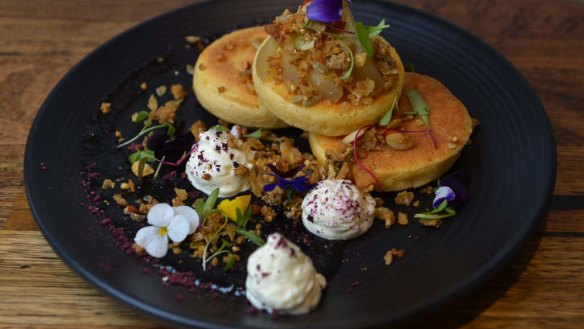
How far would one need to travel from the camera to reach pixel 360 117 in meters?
3.03

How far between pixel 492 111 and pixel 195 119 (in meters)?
1.45

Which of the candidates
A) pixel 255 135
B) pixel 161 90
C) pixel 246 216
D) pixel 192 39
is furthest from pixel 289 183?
pixel 192 39

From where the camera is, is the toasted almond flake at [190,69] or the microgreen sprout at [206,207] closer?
the microgreen sprout at [206,207]

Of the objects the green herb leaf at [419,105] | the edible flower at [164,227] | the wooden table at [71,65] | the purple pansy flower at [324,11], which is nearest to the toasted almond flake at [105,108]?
the wooden table at [71,65]

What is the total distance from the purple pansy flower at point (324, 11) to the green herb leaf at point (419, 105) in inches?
21.7

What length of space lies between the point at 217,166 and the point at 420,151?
0.87 metres

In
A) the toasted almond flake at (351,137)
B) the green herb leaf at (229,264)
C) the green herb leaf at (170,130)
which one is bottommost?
the green herb leaf at (229,264)

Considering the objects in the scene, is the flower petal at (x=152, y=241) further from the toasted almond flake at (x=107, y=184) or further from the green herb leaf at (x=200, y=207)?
the toasted almond flake at (x=107, y=184)

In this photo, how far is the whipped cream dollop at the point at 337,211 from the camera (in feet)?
9.00

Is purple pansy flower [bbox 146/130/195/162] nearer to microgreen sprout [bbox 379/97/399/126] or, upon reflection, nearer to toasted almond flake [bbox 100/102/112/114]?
toasted almond flake [bbox 100/102/112/114]

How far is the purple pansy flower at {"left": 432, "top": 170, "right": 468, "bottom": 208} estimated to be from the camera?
289cm

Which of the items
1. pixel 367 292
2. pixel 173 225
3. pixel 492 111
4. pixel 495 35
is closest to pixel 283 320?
pixel 367 292

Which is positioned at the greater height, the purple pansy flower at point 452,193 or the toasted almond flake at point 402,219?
the purple pansy flower at point 452,193

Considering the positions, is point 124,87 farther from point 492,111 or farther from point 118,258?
point 492,111
